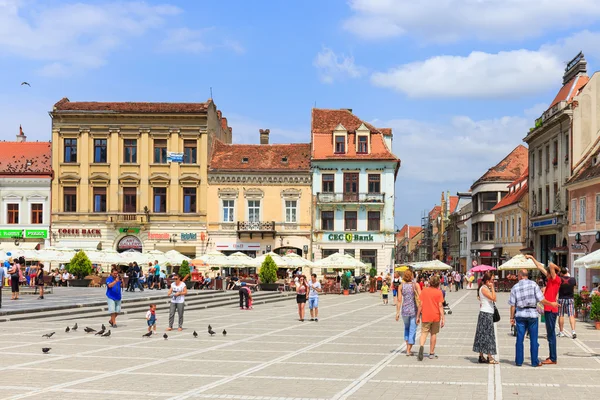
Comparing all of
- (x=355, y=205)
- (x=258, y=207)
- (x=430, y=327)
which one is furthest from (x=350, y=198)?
(x=430, y=327)

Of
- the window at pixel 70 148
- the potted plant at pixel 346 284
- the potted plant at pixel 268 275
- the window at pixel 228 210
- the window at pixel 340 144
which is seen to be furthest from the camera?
the window at pixel 340 144

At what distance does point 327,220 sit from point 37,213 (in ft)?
68.6

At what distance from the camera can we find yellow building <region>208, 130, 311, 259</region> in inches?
2261

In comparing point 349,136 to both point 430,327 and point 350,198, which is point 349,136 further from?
point 430,327

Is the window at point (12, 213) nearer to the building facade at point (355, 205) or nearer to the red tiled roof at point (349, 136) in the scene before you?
the building facade at point (355, 205)

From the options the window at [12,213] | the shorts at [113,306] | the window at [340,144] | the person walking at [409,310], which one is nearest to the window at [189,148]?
the window at [340,144]

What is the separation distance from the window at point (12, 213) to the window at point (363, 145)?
82.0ft

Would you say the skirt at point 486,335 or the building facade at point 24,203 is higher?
the building facade at point 24,203

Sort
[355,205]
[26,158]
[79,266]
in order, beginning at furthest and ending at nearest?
1. [26,158]
2. [355,205]
3. [79,266]

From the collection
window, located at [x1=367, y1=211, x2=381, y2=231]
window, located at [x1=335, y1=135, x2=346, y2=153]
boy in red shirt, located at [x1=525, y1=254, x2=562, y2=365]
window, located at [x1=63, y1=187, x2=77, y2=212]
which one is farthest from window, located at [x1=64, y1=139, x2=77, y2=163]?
boy in red shirt, located at [x1=525, y1=254, x2=562, y2=365]

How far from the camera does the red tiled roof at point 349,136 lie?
5800 cm

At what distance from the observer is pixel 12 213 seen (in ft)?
187

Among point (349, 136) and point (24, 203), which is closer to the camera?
point (24, 203)

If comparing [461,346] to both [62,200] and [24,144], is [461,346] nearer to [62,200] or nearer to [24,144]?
[62,200]
